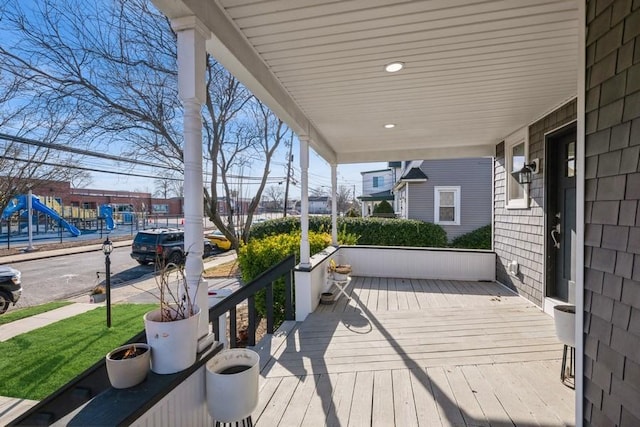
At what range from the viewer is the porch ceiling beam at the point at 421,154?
572 cm

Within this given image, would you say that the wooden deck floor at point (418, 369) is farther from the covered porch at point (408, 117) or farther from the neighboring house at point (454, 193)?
the neighboring house at point (454, 193)

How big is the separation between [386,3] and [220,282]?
7617 mm

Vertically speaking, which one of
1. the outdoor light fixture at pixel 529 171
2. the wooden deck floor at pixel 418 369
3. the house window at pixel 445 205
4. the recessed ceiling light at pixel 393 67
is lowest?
the wooden deck floor at pixel 418 369

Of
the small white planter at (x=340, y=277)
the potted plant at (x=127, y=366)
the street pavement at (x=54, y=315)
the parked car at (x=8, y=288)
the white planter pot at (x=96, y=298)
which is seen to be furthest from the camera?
the white planter pot at (x=96, y=298)

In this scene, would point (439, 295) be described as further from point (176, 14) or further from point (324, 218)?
point (324, 218)

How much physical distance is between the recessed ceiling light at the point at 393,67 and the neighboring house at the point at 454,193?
323 inches

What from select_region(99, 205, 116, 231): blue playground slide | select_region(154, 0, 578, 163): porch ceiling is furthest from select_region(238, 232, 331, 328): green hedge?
select_region(99, 205, 116, 231): blue playground slide

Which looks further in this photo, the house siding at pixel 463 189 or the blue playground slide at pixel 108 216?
the blue playground slide at pixel 108 216

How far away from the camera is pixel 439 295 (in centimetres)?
472

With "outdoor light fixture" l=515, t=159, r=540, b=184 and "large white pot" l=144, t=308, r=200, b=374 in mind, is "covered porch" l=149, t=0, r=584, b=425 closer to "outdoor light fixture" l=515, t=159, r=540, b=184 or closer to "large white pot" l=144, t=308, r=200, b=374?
"outdoor light fixture" l=515, t=159, r=540, b=184

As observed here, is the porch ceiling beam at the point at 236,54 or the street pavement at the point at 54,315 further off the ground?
the porch ceiling beam at the point at 236,54

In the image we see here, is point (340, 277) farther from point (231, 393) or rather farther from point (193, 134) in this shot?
point (193, 134)

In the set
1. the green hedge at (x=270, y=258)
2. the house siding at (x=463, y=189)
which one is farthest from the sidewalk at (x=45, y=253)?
the house siding at (x=463, y=189)

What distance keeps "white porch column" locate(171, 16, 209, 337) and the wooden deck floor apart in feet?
3.35
